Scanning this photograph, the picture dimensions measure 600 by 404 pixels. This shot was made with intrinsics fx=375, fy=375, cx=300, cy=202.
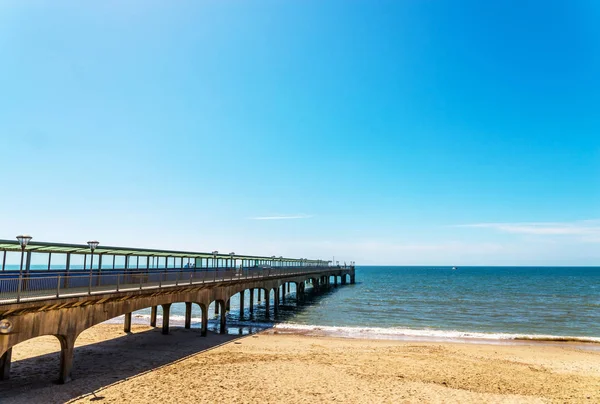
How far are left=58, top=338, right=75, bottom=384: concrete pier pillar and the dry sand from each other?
1.03 ft

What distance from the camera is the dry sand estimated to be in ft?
47.1

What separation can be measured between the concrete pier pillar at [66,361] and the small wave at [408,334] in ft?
57.6

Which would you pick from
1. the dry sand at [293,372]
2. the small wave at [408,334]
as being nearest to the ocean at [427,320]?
the small wave at [408,334]

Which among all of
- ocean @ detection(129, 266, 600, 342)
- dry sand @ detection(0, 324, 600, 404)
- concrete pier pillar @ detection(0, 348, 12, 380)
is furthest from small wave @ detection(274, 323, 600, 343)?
concrete pier pillar @ detection(0, 348, 12, 380)

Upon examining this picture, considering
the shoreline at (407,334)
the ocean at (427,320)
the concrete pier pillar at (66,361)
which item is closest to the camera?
the concrete pier pillar at (66,361)

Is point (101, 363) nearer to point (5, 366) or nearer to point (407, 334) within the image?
point (5, 366)

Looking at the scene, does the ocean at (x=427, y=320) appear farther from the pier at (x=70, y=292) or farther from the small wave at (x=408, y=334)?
the pier at (x=70, y=292)

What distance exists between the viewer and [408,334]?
99.0 feet

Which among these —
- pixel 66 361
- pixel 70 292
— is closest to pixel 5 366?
pixel 66 361

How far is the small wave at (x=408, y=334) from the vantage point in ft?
95.3

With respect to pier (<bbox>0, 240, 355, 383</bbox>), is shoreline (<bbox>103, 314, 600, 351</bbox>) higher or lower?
lower

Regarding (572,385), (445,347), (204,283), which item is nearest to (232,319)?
(204,283)

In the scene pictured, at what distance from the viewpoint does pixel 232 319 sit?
35.5m

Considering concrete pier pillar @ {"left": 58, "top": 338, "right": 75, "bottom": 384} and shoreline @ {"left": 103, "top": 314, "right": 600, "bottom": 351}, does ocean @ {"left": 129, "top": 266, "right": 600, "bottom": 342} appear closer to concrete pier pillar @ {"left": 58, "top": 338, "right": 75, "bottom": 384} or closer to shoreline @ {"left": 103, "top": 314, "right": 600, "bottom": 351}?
shoreline @ {"left": 103, "top": 314, "right": 600, "bottom": 351}
